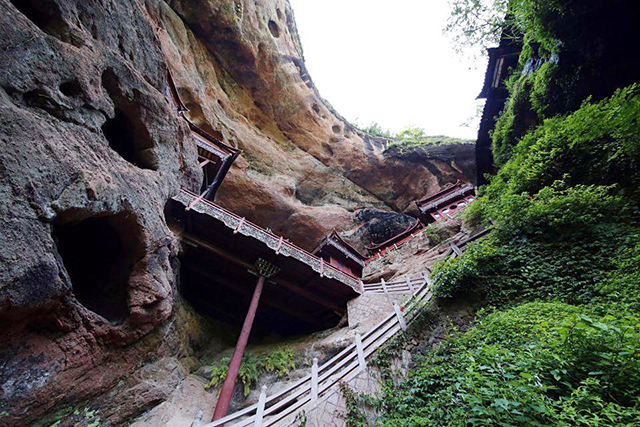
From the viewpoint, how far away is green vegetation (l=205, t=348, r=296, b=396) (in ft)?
28.1

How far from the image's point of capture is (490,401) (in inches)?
138

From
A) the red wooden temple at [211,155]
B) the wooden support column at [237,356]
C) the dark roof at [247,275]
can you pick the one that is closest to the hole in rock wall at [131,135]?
the dark roof at [247,275]

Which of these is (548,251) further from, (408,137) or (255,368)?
(408,137)

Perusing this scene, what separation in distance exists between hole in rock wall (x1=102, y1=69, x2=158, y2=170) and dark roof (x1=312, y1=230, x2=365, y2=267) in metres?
9.29

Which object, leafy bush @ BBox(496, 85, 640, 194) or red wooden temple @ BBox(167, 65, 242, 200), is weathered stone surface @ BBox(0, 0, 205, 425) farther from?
leafy bush @ BBox(496, 85, 640, 194)

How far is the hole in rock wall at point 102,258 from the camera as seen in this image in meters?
6.83

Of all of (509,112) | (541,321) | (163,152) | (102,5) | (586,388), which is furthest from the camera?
(509,112)

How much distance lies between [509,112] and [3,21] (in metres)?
13.5

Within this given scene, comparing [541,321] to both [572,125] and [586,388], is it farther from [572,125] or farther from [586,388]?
[572,125]

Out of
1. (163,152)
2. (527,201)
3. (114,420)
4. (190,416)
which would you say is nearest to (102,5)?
(163,152)

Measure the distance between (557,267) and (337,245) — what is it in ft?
34.5

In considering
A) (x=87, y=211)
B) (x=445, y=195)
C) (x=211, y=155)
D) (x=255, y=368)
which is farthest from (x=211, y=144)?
(x=445, y=195)

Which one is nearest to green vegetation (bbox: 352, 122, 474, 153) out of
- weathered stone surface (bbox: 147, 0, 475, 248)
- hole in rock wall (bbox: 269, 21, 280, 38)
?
weathered stone surface (bbox: 147, 0, 475, 248)

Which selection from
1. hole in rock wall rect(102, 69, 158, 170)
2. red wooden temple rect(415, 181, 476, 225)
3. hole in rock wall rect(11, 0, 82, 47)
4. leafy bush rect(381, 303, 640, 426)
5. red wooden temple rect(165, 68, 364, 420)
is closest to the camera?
leafy bush rect(381, 303, 640, 426)
